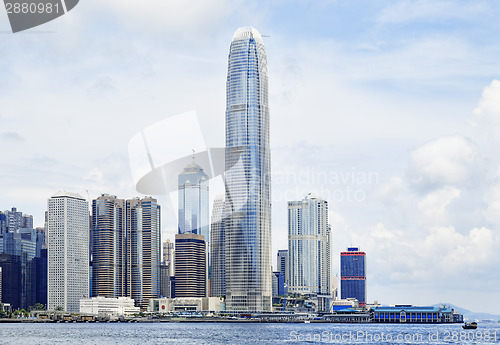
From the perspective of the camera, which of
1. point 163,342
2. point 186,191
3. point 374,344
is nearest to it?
point 374,344

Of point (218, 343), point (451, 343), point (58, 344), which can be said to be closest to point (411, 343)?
point (451, 343)

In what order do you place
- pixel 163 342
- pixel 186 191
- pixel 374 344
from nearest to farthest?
pixel 374 344 < pixel 163 342 < pixel 186 191

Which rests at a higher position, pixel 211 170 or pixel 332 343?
pixel 211 170

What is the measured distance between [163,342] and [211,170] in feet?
339

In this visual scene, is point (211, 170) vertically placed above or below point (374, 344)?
above

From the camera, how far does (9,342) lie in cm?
9931

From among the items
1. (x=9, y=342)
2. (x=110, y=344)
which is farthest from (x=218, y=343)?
(x=9, y=342)

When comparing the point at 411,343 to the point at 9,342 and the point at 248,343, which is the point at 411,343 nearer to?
the point at 248,343

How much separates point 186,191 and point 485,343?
104884mm

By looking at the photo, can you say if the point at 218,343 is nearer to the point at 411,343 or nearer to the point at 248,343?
the point at 248,343

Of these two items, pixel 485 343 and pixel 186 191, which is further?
pixel 186 191

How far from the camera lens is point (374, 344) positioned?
299 ft

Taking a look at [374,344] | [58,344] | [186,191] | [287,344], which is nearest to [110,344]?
[58,344]

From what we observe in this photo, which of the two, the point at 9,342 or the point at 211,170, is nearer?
the point at 9,342
